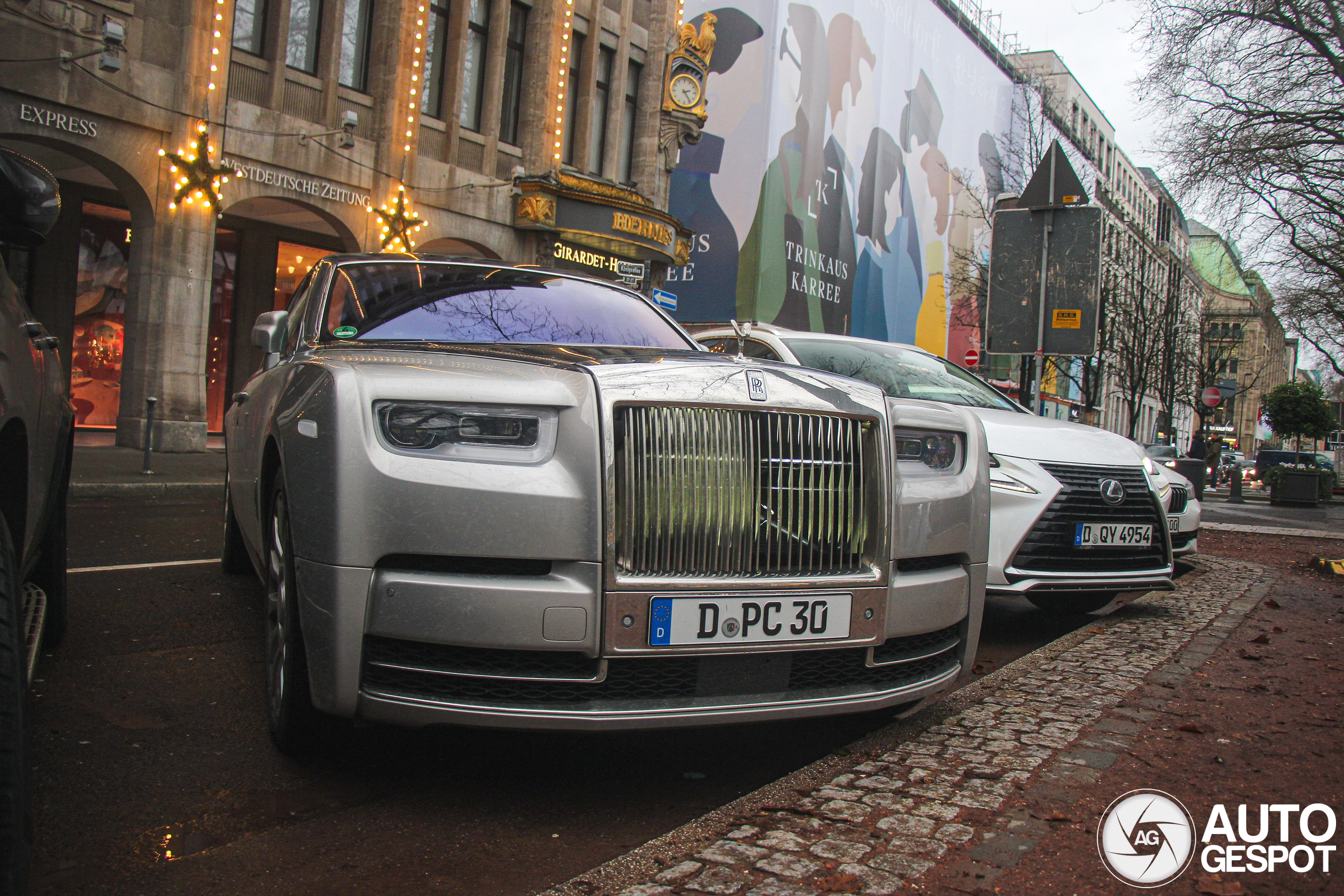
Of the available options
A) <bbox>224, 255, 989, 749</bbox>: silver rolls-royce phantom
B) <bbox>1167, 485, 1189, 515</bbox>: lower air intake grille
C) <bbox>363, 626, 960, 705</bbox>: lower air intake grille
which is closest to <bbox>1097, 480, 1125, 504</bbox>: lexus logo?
<bbox>1167, 485, 1189, 515</bbox>: lower air intake grille

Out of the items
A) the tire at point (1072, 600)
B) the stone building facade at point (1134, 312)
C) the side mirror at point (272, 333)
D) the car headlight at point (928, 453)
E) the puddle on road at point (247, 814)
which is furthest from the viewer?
the stone building facade at point (1134, 312)

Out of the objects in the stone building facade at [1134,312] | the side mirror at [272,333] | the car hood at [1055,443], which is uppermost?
the stone building facade at [1134,312]

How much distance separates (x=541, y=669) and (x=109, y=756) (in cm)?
140

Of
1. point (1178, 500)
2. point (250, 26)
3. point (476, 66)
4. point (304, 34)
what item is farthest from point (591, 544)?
point (476, 66)

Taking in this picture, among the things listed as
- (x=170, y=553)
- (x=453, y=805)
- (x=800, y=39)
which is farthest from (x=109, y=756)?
(x=800, y=39)

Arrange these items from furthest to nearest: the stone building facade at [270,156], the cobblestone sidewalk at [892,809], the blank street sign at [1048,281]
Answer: the stone building facade at [270,156] < the blank street sign at [1048,281] < the cobblestone sidewalk at [892,809]

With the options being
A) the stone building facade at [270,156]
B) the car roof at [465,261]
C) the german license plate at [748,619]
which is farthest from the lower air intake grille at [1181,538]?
the stone building facade at [270,156]

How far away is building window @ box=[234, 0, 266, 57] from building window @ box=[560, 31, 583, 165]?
7.04 meters

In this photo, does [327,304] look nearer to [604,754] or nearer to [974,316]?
[604,754]

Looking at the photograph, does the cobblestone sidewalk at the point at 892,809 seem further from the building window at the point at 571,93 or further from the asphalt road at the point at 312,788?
the building window at the point at 571,93

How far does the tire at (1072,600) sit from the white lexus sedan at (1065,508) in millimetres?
12

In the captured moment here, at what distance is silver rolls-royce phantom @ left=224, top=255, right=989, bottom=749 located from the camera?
2623mm

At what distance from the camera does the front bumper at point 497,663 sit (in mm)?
2613

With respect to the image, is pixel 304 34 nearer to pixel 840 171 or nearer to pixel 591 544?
pixel 591 544
